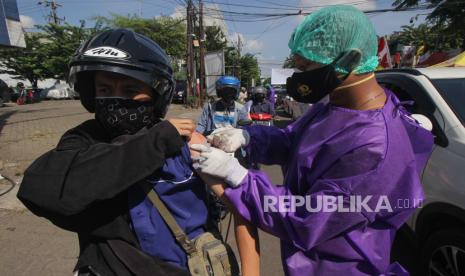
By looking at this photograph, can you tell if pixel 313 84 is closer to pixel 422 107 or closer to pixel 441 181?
pixel 441 181

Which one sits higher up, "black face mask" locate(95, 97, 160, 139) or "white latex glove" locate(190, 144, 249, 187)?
"black face mask" locate(95, 97, 160, 139)

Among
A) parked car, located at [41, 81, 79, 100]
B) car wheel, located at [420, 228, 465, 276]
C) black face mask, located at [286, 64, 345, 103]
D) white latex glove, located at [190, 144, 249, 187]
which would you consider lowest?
parked car, located at [41, 81, 79, 100]

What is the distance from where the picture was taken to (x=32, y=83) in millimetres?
34875

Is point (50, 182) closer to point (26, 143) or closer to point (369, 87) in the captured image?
point (369, 87)

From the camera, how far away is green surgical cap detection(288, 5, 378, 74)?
1280mm

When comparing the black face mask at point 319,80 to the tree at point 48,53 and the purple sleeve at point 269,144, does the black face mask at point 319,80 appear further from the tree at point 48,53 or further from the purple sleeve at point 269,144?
the tree at point 48,53

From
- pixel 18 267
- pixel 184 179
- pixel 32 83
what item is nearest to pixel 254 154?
pixel 184 179

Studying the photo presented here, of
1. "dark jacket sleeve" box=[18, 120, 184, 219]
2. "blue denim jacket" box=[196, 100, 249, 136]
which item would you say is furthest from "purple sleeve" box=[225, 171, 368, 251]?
"blue denim jacket" box=[196, 100, 249, 136]

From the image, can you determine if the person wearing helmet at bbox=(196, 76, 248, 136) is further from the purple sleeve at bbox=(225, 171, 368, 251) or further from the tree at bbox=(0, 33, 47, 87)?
the tree at bbox=(0, 33, 47, 87)

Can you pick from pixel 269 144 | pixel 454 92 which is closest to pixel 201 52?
pixel 454 92

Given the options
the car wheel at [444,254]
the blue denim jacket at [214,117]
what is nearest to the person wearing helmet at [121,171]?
the car wheel at [444,254]

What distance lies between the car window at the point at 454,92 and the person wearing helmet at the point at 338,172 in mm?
1795

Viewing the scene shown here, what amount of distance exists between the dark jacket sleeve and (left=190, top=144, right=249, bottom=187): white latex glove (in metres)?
0.13

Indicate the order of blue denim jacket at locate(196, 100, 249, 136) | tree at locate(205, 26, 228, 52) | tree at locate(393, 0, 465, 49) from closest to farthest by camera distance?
blue denim jacket at locate(196, 100, 249, 136)
tree at locate(393, 0, 465, 49)
tree at locate(205, 26, 228, 52)
